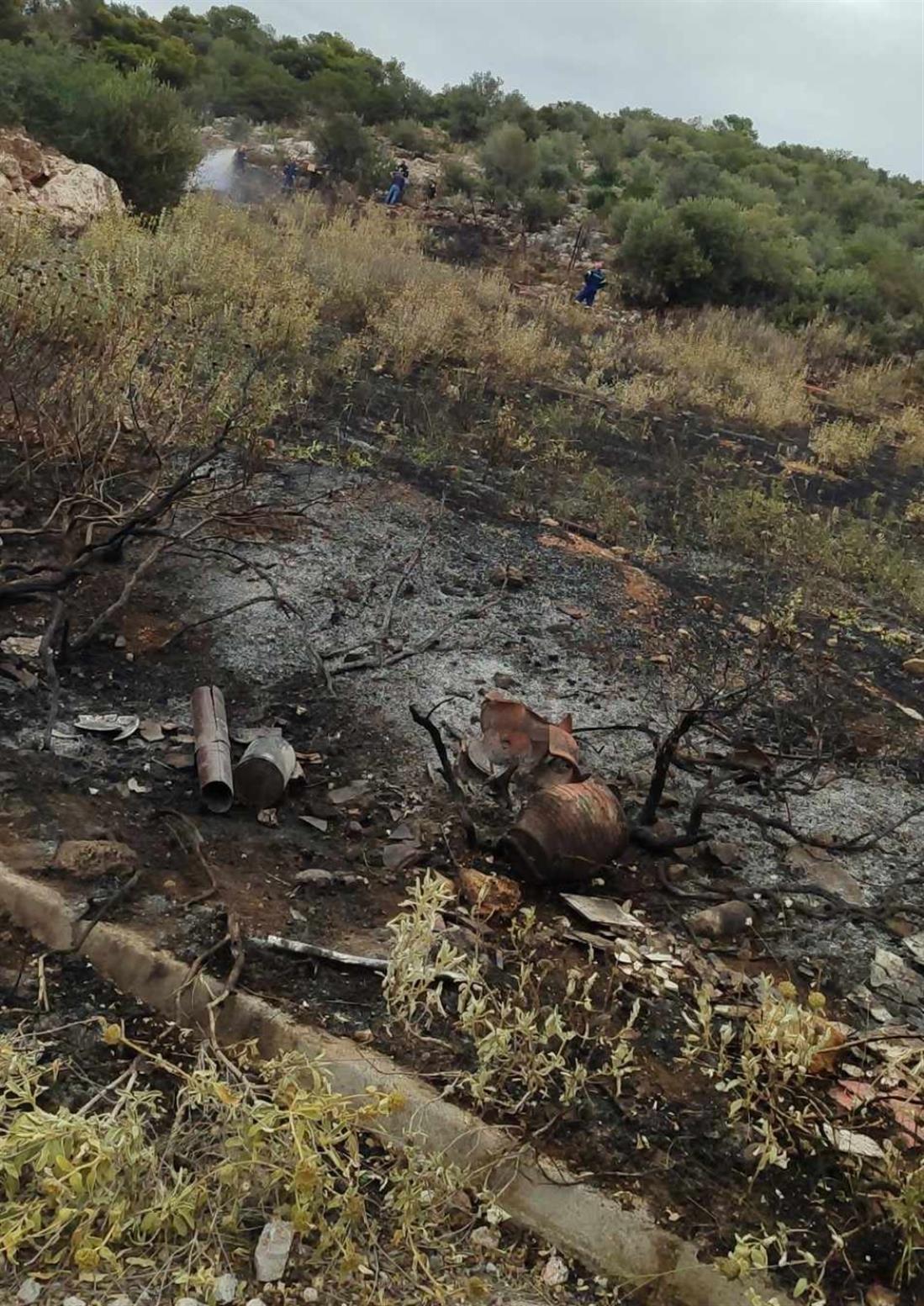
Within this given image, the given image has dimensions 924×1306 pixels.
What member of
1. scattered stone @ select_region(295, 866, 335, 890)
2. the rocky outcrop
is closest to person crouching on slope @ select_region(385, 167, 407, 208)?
the rocky outcrop

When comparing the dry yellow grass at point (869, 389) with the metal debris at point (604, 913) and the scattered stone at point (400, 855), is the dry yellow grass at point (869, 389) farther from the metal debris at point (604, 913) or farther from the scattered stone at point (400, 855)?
the scattered stone at point (400, 855)

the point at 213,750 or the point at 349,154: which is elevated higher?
the point at 349,154

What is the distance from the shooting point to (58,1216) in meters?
1.59

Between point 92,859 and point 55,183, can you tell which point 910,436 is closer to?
point 55,183

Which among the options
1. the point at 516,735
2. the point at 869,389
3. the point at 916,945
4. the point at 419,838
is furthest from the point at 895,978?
the point at 869,389

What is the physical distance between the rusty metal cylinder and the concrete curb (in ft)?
2.74

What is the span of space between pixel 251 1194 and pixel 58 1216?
1.15ft

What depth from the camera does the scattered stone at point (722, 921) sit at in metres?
2.93

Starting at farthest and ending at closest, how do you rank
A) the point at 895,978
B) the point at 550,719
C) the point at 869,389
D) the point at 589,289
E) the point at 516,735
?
the point at 589,289 → the point at 869,389 → the point at 550,719 → the point at 516,735 → the point at 895,978

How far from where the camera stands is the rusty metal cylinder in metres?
2.88

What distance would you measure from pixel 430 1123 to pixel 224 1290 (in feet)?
1.84

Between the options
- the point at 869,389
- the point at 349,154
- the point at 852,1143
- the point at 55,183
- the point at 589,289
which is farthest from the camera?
the point at 349,154

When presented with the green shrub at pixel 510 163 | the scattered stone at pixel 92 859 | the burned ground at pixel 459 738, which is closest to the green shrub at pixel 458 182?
the green shrub at pixel 510 163

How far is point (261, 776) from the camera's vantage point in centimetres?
304
